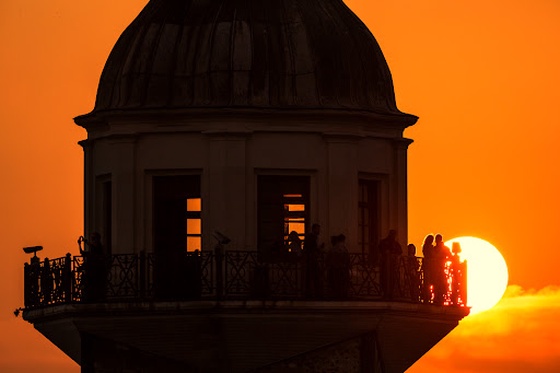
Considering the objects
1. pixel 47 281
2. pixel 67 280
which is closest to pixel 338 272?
pixel 67 280

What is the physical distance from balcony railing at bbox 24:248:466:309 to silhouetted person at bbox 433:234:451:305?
24cm

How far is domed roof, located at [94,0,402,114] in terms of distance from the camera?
8444 cm

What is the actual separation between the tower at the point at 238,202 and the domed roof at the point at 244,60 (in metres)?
0.03

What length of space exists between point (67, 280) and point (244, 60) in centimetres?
570

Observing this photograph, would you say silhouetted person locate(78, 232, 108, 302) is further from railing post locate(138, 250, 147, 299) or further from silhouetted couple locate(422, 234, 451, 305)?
silhouetted couple locate(422, 234, 451, 305)

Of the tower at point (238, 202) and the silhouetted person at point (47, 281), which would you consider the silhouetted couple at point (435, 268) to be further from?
the silhouetted person at point (47, 281)

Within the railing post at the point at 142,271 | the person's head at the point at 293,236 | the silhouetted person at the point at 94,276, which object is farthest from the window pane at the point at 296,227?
the silhouetted person at the point at 94,276

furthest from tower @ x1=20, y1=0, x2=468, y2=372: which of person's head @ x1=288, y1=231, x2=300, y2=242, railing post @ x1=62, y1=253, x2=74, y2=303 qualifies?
person's head @ x1=288, y1=231, x2=300, y2=242

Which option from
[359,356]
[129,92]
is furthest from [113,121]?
[359,356]

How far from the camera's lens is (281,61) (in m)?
84.6

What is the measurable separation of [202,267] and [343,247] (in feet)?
Answer: 9.30

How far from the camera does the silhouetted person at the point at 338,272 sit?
83312mm

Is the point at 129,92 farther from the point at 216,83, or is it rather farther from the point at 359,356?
the point at 359,356

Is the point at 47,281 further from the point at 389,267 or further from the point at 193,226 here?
the point at 389,267
